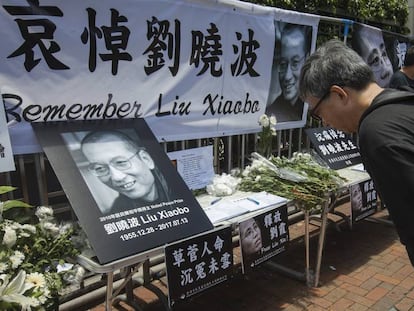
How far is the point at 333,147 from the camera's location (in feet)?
15.0

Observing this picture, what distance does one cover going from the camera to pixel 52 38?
2.60 meters

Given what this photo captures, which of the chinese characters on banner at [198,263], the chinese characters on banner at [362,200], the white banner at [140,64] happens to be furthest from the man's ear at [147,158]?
the chinese characters on banner at [362,200]

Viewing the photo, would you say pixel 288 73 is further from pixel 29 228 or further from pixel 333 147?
pixel 29 228

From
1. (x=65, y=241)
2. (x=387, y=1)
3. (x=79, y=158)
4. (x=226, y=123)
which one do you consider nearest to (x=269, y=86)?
(x=226, y=123)

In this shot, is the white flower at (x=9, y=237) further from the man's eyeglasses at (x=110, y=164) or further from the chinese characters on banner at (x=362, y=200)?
the chinese characters on banner at (x=362, y=200)

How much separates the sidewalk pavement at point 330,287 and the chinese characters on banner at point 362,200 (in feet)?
1.81

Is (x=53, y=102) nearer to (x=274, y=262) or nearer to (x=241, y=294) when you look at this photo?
(x=241, y=294)

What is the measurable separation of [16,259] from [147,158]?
44.9 inches

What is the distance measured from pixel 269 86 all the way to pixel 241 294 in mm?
2160

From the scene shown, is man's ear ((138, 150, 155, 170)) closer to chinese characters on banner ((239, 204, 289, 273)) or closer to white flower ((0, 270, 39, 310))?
chinese characters on banner ((239, 204, 289, 273))

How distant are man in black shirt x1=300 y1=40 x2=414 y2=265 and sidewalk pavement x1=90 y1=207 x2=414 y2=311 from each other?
182 cm

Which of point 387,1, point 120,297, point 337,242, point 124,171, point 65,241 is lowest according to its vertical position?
point 337,242

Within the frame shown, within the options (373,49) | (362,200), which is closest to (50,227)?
(362,200)

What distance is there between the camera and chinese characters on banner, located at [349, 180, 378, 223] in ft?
13.0
